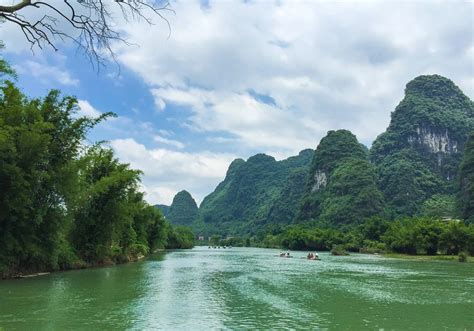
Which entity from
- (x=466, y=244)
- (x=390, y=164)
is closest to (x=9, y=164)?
(x=466, y=244)

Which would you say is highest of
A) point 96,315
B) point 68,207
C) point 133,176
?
point 133,176

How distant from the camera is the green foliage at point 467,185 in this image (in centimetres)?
9250

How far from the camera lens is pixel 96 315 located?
1473cm

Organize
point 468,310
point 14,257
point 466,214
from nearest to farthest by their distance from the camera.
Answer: point 468,310
point 14,257
point 466,214

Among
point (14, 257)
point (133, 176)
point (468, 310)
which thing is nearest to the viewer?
point (468, 310)

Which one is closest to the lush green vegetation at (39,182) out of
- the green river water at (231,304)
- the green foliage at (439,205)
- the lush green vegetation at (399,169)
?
the green river water at (231,304)

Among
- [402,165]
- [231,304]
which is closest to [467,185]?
[402,165]

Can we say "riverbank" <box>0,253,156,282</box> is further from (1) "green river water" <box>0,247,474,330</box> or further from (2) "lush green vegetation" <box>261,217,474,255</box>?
(2) "lush green vegetation" <box>261,217,474,255</box>

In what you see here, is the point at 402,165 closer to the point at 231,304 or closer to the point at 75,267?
the point at 75,267

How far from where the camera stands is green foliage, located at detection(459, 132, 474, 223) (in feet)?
303

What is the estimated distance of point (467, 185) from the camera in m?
99.2

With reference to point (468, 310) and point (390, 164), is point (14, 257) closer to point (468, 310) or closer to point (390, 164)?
point (468, 310)

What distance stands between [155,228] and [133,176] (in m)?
33.2

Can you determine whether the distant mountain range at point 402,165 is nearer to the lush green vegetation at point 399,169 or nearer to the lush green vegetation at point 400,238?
A: the lush green vegetation at point 399,169
